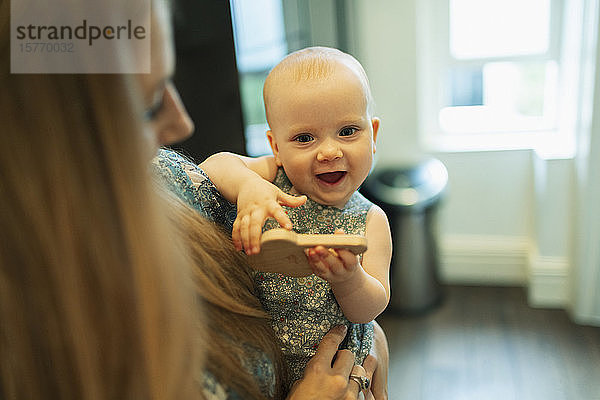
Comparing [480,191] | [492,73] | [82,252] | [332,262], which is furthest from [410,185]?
[82,252]

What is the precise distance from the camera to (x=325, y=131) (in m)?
0.93

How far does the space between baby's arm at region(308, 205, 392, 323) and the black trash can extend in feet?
5.17

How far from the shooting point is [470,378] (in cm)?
231

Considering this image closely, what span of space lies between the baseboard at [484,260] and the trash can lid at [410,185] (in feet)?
1.59

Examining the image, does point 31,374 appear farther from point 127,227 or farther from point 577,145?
point 577,145

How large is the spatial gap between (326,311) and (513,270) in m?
2.26

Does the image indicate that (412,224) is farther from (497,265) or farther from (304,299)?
(304,299)

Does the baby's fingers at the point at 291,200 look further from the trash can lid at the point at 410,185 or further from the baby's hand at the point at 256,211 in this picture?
the trash can lid at the point at 410,185

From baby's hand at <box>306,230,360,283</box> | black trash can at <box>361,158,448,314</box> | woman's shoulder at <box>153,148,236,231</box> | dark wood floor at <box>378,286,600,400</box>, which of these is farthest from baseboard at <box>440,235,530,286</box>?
baby's hand at <box>306,230,360,283</box>

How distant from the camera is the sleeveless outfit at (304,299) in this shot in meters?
0.98

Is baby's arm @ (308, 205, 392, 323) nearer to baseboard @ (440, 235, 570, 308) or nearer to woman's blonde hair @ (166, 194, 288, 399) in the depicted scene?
woman's blonde hair @ (166, 194, 288, 399)

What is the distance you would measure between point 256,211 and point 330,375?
0.31m

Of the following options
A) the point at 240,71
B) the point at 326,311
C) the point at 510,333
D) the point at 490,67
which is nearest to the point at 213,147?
the point at 240,71

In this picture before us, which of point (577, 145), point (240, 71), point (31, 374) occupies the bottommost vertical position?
point (577, 145)
